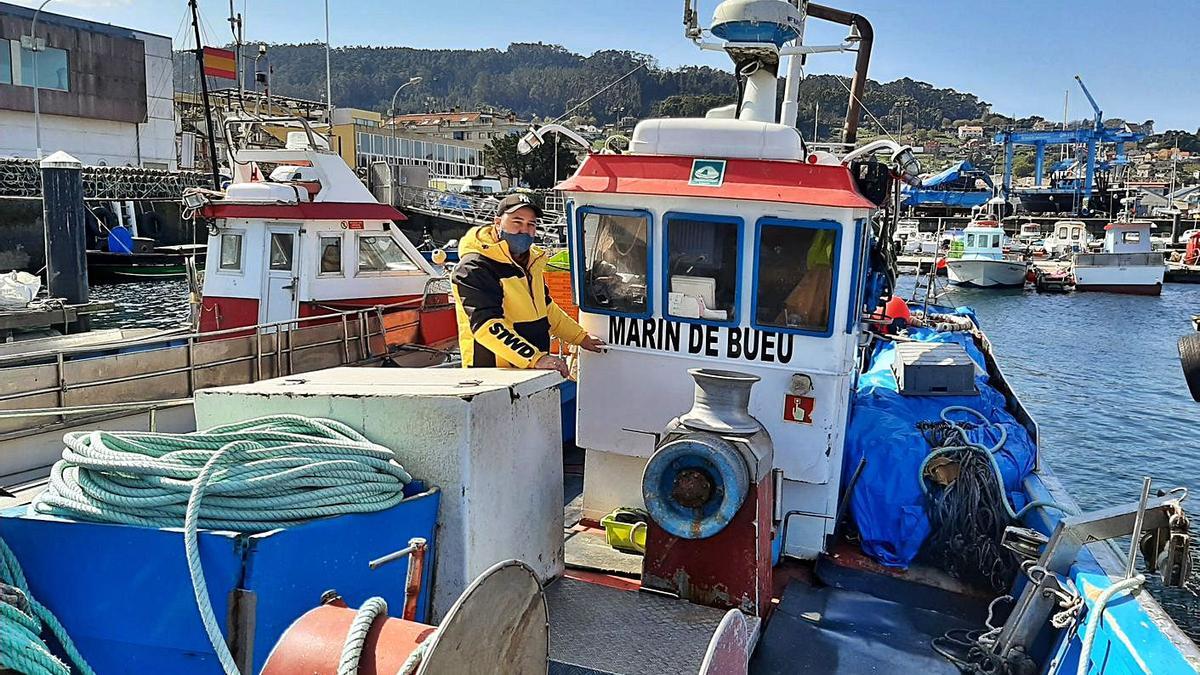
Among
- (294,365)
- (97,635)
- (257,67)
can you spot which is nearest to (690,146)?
(97,635)

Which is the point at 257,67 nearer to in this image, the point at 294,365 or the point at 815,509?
the point at 294,365

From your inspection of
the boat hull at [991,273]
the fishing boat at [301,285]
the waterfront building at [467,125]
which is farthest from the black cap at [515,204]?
the waterfront building at [467,125]

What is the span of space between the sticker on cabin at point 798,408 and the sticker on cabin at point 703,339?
0.74 feet

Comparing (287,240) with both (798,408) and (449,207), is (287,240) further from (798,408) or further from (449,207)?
(449,207)

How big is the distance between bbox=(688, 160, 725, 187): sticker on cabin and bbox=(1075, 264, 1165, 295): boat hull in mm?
44842

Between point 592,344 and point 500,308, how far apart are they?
2.14ft

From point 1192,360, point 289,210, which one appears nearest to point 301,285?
point 289,210

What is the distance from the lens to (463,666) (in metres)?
2.66

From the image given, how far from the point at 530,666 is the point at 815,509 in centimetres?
278

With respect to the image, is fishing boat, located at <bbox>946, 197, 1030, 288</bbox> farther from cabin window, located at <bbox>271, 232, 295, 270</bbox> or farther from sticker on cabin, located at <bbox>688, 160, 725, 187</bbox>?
sticker on cabin, located at <bbox>688, 160, 725, 187</bbox>

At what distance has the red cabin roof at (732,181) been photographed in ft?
15.6

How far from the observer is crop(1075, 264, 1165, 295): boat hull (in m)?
42.2

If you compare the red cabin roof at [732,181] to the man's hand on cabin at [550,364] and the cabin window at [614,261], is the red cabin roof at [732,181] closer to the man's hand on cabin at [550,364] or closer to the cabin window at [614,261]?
the cabin window at [614,261]

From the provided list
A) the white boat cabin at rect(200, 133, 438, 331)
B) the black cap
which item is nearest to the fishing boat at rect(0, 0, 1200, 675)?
the black cap
